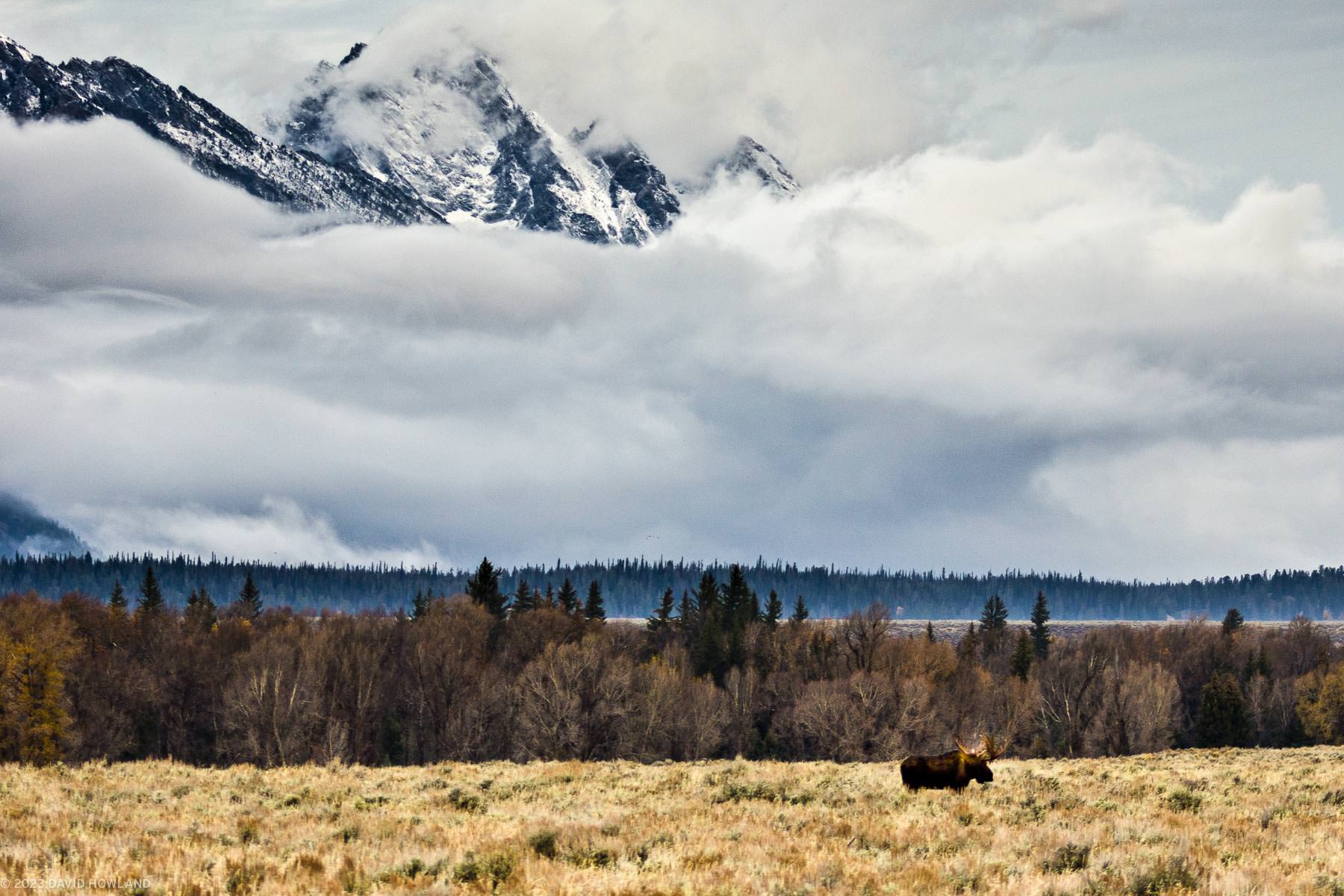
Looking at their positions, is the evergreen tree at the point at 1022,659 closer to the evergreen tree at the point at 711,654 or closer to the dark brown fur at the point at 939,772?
the evergreen tree at the point at 711,654

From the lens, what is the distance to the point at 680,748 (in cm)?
10225

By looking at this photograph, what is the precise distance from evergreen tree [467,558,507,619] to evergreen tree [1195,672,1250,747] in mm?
67424

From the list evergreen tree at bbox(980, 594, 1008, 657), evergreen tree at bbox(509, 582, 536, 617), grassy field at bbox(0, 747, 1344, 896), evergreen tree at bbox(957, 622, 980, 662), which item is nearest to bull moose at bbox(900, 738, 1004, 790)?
grassy field at bbox(0, 747, 1344, 896)

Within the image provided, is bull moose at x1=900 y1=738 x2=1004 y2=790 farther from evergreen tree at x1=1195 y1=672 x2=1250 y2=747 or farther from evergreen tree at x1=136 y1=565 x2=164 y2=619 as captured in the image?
evergreen tree at x1=136 y1=565 x2=164 y2=619

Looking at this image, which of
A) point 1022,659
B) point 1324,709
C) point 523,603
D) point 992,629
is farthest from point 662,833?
point 992,629

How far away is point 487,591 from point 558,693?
125ft

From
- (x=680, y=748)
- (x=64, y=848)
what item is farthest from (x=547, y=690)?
(x=64, y=848)

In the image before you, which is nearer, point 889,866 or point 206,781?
point 889,866

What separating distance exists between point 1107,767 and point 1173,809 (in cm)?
1395

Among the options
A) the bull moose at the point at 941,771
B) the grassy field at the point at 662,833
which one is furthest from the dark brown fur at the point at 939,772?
the grassy field at the point at 662,833

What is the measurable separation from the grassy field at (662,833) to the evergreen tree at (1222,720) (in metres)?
84.4

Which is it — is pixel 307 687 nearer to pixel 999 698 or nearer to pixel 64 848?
pixel 999 698

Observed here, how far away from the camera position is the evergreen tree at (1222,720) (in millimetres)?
108688

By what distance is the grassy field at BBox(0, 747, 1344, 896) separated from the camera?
15.6m
